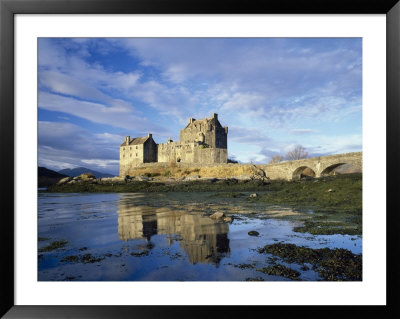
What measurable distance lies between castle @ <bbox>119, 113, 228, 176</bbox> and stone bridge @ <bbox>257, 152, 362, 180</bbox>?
18.9 m

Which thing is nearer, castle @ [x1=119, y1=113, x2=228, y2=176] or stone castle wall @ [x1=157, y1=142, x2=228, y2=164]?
stone castle wall @ [x1=157, y1=142, x2=228, y2=164]

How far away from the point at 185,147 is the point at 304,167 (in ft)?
102

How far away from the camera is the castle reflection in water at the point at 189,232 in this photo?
5.39m

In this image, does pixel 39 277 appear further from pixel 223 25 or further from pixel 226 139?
pixel 226 139

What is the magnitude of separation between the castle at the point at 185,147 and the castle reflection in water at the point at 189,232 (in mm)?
43771

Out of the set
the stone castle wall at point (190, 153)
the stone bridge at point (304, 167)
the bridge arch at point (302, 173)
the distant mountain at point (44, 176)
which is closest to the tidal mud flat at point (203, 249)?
the distant mountain at point (44, 176)

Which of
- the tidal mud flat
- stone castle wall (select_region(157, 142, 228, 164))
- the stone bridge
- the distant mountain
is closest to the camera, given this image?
the tidal mud flat

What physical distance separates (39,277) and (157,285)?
2.37 metres

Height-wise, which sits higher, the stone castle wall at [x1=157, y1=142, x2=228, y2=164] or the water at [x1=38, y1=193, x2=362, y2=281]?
the stone castle wall at [x1=157, y1=142, x2=228, y2=164]

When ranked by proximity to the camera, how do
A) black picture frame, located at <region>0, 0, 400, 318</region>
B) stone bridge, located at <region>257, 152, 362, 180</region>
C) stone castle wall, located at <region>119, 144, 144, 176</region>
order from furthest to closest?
stone castle wall, located at <region>119, 144, 144, 176</region> < stone bridge, located at <region>257, 152, 362, 180</region> < black picture frame, located at <region>0, 0, 400, 318</region>

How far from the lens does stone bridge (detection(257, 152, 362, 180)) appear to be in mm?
26144

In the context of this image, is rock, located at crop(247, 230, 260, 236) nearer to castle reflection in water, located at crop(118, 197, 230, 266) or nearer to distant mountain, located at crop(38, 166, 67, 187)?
castle reflection in water, located at crop(118, 197, 230, 266)

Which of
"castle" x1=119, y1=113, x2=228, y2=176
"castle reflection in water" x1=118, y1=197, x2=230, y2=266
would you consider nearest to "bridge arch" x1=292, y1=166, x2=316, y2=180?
"castle" x1=119, y1=113, x2=228, y2=176

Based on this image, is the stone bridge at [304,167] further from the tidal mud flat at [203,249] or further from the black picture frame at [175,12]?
the black picture frame at [175,12]
